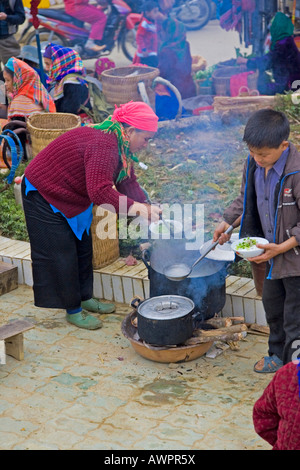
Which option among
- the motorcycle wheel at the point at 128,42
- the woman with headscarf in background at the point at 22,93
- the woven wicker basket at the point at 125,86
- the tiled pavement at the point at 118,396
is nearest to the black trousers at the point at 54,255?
the tiled pavement at the point at 118,396

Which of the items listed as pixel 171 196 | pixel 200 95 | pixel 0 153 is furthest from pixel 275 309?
pixel 200 95

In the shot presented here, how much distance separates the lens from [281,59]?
1032cm

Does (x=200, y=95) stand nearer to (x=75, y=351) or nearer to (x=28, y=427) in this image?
(x=75, y=351)

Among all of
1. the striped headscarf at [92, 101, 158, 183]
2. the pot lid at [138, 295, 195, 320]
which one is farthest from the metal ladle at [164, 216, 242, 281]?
the striped headscarf at [92, 101, 158, 183]

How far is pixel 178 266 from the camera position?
5227mm

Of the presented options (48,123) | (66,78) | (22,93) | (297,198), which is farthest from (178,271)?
(66,78)

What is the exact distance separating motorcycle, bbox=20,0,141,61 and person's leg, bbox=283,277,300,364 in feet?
38.4

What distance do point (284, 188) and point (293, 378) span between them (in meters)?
1.69

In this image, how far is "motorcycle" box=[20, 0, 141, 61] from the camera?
595 inches

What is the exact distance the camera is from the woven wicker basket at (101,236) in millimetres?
6037

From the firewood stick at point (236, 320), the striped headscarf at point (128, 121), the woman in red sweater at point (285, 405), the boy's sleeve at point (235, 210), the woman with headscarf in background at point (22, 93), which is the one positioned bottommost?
the firewood stick at point (236, 320)

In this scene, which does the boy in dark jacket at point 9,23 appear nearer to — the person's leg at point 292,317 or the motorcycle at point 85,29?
the motorcycle at point 85,29

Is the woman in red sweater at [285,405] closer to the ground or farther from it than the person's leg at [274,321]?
farther from it

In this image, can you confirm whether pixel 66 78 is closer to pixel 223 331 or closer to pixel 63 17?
pixel 223 331
